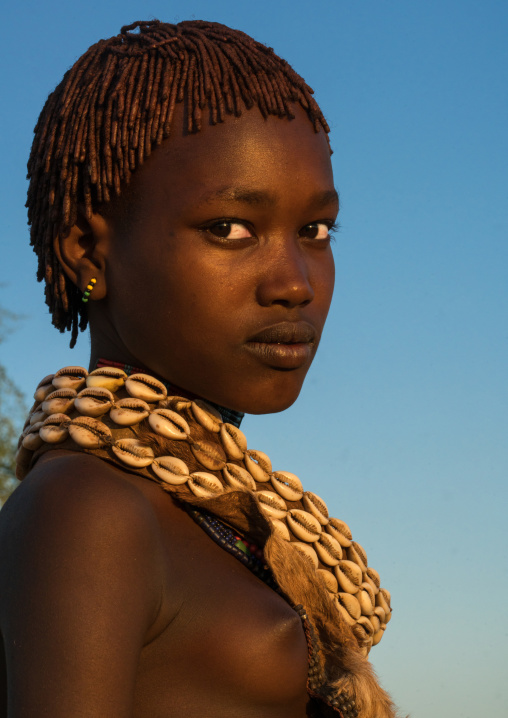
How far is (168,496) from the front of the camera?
2.78 m

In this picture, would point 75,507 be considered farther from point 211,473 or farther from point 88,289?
point 88,289

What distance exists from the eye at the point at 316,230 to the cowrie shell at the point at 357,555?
1.12m

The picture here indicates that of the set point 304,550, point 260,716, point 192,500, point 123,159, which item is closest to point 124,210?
point 123,159

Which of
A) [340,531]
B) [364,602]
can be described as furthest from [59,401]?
[364,602]

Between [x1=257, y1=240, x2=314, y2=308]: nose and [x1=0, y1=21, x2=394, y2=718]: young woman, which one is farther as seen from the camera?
[x1=257, y1=240, x2=314, y2=308]: nose

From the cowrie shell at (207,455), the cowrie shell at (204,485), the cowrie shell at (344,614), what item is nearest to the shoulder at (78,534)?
the cowrie shell at (204,485)

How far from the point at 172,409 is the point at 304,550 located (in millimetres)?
669

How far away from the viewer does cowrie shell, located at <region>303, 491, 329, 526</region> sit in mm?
3330

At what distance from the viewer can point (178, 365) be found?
296 cm

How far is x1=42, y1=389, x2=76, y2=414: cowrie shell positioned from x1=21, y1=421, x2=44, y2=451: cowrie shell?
57mm

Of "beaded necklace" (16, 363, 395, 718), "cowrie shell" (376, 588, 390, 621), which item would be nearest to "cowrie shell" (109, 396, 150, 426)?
"beaded necklace" (16, 363, 395, 718)

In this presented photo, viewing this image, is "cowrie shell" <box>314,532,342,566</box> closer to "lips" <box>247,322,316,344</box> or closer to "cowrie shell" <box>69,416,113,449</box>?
"lips" <box>247,322,316,344</box>

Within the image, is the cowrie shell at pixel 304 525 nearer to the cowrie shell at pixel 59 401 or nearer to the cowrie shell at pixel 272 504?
the cowrie shell at pixel 272 504

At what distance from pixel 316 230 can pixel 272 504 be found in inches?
36.6
